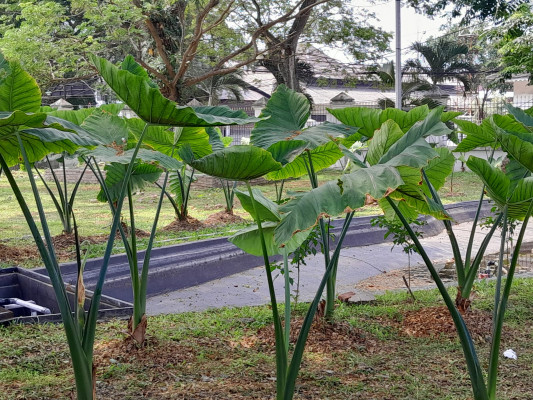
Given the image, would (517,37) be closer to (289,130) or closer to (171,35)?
(171,35)

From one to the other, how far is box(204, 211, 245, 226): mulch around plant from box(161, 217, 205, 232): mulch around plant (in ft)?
1.26

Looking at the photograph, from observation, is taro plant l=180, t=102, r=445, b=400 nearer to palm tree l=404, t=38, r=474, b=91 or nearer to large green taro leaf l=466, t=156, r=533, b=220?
large green taro leaf l=466, t=156, r=533, b=220

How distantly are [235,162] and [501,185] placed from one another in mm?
1632

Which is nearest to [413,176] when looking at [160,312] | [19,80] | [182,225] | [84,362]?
[84,362]

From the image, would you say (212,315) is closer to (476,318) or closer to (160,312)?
(160,312)

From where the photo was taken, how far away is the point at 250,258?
9609 mm

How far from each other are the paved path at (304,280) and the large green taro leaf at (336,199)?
4.31m

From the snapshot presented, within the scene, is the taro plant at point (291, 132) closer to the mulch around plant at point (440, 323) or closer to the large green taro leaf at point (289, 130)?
the large green taro leaf at point (289, 130)

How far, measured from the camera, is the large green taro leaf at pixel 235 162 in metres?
3.15

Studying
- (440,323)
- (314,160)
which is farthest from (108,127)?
(440,323)

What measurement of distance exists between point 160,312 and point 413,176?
13.9 feet

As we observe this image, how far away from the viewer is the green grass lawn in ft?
13.1

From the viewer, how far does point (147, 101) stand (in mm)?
3258

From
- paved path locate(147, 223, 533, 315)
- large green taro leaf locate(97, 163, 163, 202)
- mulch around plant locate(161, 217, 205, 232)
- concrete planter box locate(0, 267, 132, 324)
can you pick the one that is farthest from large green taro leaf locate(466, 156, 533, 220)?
mulch around plant locate(161, 217, 205, 232)
